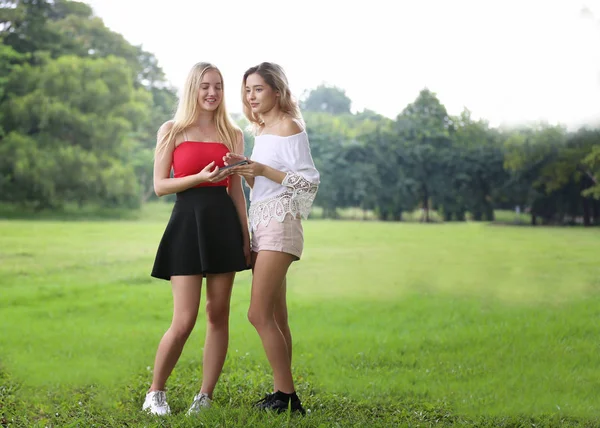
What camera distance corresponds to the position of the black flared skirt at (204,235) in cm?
252

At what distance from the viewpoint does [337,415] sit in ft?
10.1

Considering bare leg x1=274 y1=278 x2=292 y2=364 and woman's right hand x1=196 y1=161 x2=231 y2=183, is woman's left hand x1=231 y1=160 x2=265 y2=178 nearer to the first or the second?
woman's right hand x1=196 y1=161 x2=231 y2=183

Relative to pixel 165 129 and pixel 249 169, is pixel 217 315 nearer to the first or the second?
pixel 249 169

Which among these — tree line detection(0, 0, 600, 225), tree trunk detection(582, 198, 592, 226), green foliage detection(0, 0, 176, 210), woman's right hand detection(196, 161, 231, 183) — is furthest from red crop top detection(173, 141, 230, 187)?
green foliage detection(0, 0, 176, 210)

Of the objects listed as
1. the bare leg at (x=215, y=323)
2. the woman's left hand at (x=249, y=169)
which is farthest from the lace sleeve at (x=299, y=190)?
the bare leg at (x=215, y=323)

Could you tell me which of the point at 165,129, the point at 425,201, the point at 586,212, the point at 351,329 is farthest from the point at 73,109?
the point at 165,129

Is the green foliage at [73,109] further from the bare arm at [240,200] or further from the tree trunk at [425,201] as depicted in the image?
the bare arm at [240,200]

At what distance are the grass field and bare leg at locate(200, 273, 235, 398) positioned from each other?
0.51 feet

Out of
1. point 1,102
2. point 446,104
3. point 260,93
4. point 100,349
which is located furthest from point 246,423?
point 1,102

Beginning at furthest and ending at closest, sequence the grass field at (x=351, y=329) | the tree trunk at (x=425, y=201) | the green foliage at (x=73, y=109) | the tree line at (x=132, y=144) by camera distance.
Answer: the green foliage at (x=73, y=109) < the tree trunk at (x=425, y=201) < the tree line at (x=132, y=144) < the grass field at (x=351, y=329)

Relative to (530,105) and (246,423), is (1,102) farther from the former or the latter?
(246,423)

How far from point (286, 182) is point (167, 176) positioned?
43 centimetres

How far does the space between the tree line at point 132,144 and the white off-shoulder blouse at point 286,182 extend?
5.57 m

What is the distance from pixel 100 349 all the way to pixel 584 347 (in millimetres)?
3109
